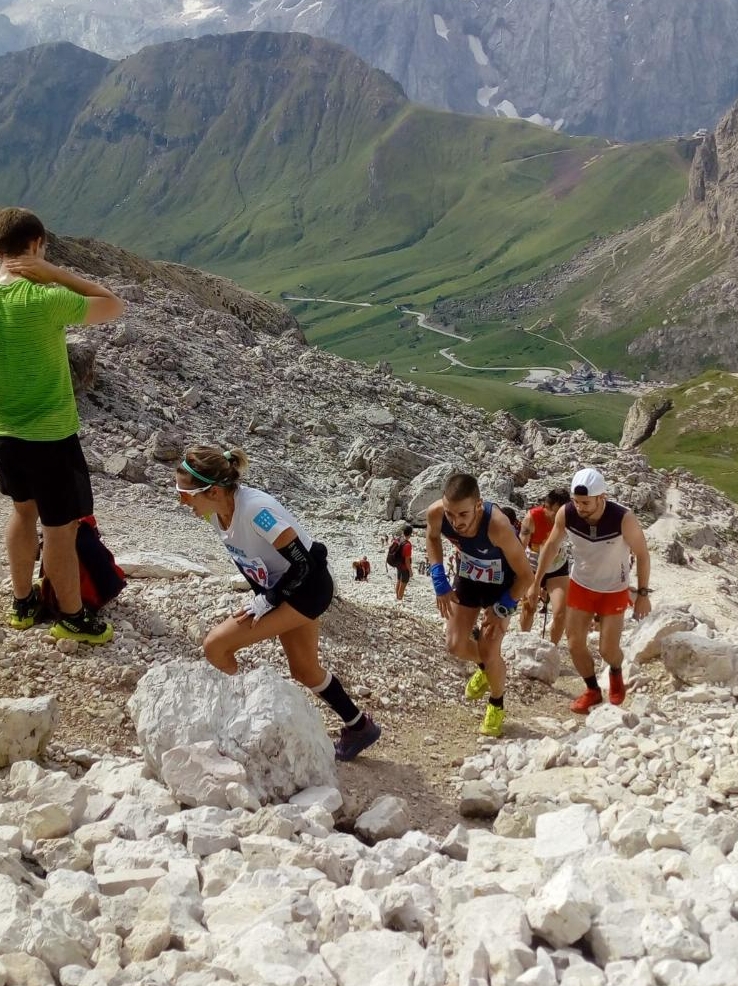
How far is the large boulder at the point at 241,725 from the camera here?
719 cm

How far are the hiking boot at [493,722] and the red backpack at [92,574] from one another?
168 inches

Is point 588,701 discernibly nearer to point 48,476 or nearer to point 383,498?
point 48,476

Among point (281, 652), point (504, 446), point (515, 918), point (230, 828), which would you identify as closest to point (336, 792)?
point (230, 828)

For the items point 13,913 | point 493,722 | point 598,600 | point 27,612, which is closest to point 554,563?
point 598,600

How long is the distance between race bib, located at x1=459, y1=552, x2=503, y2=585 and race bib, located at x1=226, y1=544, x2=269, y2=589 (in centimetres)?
259

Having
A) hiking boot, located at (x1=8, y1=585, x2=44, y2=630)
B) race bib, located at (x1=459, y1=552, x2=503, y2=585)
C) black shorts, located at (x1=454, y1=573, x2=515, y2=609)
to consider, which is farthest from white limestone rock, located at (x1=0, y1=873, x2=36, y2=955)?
black shorts, located at (x1=454, y1=573, x2=515, y2=609)

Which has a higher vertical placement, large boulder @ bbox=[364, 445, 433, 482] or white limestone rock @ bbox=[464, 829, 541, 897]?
white limestone rock @ bbox=[464, 829, 541, 897]

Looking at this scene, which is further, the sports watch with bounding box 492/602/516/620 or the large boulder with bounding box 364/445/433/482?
the large boulder with bounding box 364/445/433/482

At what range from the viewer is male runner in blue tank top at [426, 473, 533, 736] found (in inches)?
343

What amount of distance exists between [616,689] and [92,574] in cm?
616

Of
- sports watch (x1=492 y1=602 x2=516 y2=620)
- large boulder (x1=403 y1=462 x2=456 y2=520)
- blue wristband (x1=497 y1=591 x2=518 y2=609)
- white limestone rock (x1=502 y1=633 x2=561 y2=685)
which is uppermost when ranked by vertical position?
blue wristband (x1=497 y1=591 x2=518 y2=609)

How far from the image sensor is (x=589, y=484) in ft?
31.4

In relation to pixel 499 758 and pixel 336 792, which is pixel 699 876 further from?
pixel 499 758

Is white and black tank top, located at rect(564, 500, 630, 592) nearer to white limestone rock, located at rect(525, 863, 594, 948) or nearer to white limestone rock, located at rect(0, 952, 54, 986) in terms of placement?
white limestone rock, located at rect(525, 863, 594, 948)
